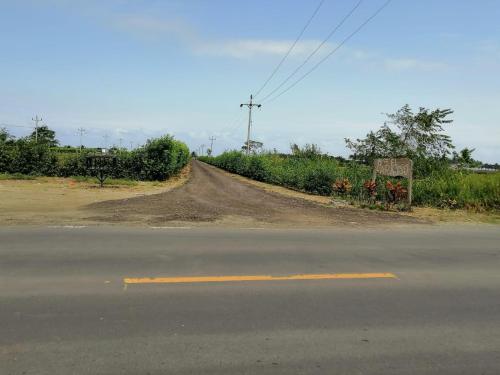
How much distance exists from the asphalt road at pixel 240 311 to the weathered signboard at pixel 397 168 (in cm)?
925

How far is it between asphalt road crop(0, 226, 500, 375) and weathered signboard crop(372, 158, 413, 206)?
9.25 meters

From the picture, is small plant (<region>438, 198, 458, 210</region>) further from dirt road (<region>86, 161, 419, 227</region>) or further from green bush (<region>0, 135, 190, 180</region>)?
green bush (<region>0, 135, 190, 180</region>)

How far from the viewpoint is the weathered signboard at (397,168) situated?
57.5 ft

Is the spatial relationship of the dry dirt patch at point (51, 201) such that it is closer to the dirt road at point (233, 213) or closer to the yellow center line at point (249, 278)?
the dirt road at point (233, 213)

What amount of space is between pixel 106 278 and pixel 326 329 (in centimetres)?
302

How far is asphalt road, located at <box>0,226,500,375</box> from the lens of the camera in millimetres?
3928

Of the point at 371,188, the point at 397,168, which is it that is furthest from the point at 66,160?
the point at 397,168

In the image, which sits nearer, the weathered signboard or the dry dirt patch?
the dry dirt patch

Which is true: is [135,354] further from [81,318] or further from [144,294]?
[144,294]

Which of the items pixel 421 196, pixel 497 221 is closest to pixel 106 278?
pixel 497 221

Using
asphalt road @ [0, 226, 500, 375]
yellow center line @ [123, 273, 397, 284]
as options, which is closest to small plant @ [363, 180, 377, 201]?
asphalt road @ [0, 226, 500, 375]

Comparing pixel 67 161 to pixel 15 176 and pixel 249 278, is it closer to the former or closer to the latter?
pixel 15 176

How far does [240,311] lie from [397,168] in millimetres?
14222

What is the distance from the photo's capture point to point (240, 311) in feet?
16.7
